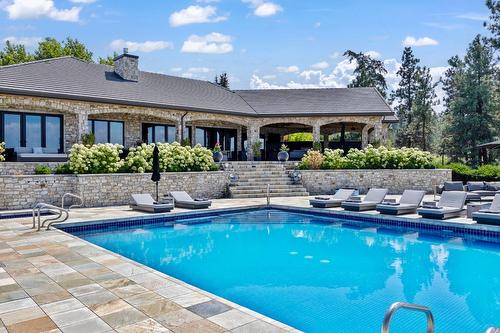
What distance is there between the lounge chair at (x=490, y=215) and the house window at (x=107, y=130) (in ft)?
56.9

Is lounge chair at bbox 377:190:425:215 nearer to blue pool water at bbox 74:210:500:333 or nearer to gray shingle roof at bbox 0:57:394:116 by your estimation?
blue pool water at bbox 74:210:500:333

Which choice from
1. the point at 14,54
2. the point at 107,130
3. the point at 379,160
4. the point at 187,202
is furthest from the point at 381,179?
the point at 14,54

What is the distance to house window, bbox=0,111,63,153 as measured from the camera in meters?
18.4

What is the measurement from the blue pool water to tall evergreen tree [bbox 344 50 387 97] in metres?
38.2

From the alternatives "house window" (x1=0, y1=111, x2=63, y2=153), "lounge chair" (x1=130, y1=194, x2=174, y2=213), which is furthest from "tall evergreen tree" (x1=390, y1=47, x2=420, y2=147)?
"lounge chair" (x1=130, y1=194, x2=174, y2=213)

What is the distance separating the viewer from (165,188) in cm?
1806

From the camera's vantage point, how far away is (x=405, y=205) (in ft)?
46.8

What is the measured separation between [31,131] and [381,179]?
1721cm

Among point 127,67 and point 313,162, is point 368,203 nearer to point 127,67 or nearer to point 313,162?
point 313,162

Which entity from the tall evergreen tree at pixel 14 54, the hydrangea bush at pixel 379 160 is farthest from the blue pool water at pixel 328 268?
the tall evergreen tree at pixel 14 54

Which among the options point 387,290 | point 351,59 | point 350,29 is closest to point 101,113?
point 350,29

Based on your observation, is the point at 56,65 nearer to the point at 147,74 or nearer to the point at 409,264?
the point at 147,74

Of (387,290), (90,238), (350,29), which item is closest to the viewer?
(387,290)

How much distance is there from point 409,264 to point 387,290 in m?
2.15
